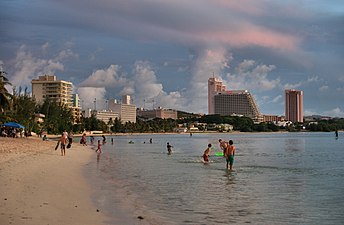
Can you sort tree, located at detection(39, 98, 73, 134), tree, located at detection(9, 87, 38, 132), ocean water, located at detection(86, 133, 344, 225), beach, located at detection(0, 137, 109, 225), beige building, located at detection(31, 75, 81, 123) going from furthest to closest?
beige building, located at detection(31, 75, 81, 123)
tree, located at detection(39, 98, 73, 134)
tree, located at detection(9, 87, 38, 132)
ocean water, located at detection(86, 133, 344, 225)
beach, located at detection(0, 137, 109, 225)

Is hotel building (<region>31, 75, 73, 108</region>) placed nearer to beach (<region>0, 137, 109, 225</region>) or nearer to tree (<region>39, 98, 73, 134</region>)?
tree (<region>39, 98, 73, 134</region>)

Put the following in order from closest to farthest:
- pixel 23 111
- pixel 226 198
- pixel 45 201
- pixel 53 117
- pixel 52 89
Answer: pixel 45 201 → pixel 226 198 → pixel 23 111 → pixel 53 117 → pixel 52 89

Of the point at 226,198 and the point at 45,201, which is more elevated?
the point at 45,201

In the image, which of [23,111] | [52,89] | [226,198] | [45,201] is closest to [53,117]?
[23,111]

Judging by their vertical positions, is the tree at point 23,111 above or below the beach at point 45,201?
above

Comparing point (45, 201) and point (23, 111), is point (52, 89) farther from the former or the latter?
point (45, 201)

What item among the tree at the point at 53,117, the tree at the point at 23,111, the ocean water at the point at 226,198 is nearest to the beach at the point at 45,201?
the ocean water at the point at 226,198

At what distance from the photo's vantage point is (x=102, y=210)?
1143cm

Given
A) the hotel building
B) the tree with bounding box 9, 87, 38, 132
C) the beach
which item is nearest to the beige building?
the hotel building

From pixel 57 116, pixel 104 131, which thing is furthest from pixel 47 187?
pixel 104 131

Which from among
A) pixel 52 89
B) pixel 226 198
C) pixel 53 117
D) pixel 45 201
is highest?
pixel 52 89

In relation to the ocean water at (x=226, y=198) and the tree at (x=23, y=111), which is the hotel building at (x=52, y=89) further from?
the ocean water at (x=226, y=198)

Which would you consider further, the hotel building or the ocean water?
the hotel building

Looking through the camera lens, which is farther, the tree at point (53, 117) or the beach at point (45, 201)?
the tree at point (53, 117)
